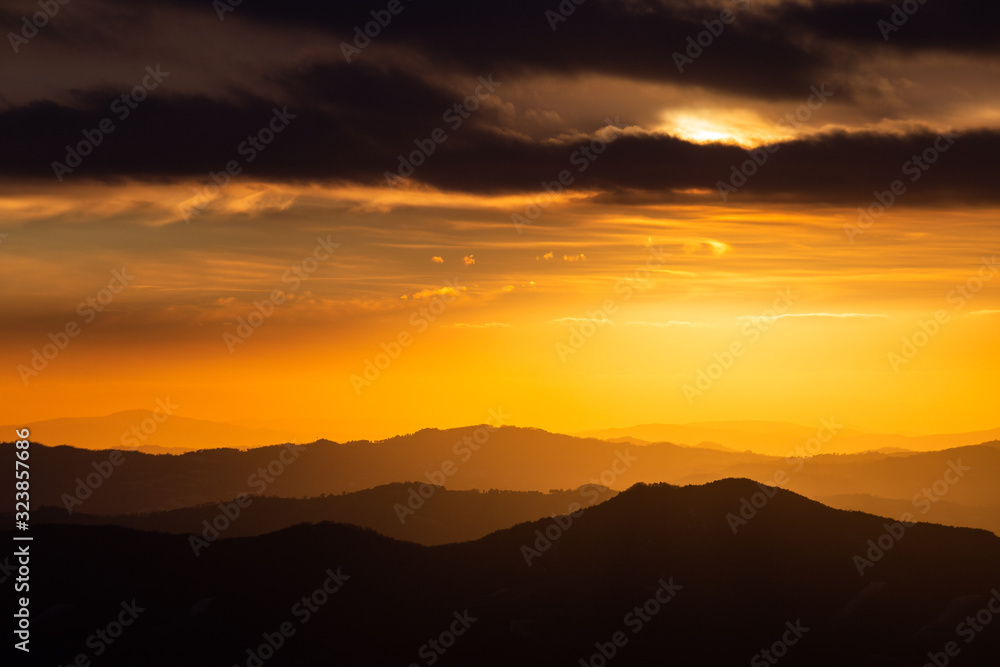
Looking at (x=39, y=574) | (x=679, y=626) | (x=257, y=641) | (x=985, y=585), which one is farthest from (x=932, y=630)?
(x=39, y=574)

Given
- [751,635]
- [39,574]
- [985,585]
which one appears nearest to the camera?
[751,635]

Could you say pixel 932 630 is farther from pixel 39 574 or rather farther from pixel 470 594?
pixel 39 574

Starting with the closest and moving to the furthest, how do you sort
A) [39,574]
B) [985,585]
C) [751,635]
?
[751,635]
[985,585]
[39,574]

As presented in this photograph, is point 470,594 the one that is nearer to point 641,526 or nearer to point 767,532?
point 641,526

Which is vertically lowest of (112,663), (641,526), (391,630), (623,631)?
(112,663)

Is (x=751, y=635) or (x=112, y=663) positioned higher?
(x=751, y=635)

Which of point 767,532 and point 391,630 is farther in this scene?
point 767,532

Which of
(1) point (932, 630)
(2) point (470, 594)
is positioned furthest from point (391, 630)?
(1) point (932, 630)
